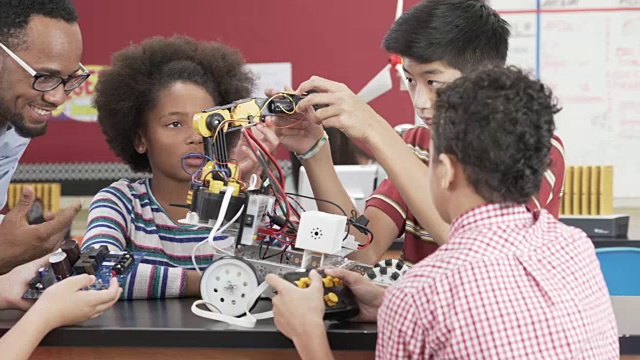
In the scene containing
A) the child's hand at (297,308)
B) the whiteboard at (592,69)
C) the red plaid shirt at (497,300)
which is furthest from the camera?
the whiteboard at (592,69)

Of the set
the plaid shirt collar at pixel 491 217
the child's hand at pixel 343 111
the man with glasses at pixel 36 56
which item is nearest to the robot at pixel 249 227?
the child's hand at pixel 343 111

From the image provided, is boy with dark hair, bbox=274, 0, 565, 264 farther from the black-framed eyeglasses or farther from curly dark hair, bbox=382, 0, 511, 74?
the black-framed eyeglasses

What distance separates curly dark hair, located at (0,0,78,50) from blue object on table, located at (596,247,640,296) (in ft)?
5.20

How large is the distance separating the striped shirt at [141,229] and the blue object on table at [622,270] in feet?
3.99

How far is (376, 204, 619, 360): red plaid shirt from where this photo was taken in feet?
3.15

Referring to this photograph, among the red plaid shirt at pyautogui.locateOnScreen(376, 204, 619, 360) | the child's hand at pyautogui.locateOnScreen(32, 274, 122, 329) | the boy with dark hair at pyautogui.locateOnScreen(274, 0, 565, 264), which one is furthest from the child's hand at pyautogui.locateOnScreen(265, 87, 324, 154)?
the red plaid shirt at pyautogui.locateOnScreen(376, 204, 619, 360)

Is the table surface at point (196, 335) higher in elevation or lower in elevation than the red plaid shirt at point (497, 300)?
lower

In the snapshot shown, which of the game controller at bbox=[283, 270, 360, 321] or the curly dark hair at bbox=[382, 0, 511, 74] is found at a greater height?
the curly dark hair at bbox=[382, 0, 511, 74]

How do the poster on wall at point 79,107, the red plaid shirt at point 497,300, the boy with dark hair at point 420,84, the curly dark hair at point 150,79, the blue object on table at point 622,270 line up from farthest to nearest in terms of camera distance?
the poster on wall at point 79,107, the blue object on table at point 622,270, the curly dark hair at point 150,79, the boy with dark hair at point 420,84, the red plaid shirt at point 497,300

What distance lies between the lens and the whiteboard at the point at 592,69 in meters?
4.02

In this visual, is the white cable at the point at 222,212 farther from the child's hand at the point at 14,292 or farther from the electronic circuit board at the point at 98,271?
the child's hand at the point at 14,292

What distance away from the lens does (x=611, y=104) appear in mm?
4039

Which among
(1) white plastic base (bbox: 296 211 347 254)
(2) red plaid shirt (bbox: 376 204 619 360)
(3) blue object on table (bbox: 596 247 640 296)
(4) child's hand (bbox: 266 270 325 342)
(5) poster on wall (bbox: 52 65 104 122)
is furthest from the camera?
(5) poster on wall (bbox: 52 65 104 122)

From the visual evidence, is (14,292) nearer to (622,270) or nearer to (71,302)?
(71,302)
